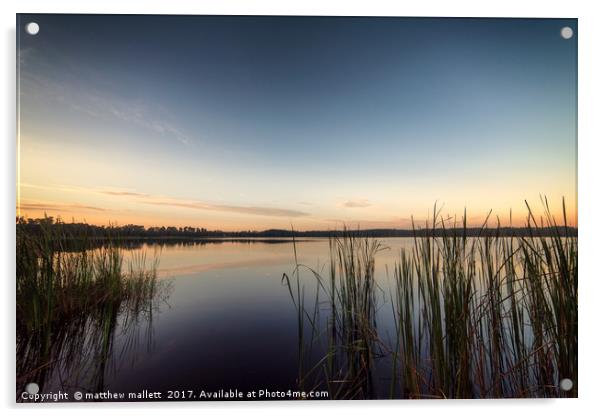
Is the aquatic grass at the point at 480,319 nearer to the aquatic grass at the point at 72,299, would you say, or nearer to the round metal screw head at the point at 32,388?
the aquatic grass at the point at 72,299

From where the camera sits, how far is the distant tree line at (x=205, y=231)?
5.40 feet

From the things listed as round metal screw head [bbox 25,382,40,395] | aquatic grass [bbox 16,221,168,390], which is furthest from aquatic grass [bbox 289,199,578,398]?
round metal screw head [bbox 25,382,40,395]

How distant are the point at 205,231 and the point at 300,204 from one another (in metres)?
0.45

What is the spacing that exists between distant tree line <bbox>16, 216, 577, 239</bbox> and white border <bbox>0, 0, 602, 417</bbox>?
5.7 inches

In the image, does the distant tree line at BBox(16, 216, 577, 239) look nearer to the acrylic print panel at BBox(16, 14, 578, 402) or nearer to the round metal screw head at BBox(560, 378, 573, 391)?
the acrylic print panel at BBox(16, 14, 578, 402)

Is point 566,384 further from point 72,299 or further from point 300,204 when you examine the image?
point 72,299

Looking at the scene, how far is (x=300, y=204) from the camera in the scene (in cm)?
171

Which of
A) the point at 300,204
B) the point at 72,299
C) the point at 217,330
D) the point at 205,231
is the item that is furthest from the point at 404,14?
the point at 72,299

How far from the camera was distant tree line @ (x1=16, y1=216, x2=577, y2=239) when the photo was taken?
5.40 feet

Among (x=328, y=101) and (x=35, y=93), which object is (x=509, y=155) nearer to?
(x=328, y=101)

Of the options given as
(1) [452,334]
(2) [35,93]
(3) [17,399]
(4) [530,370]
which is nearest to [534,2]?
(1) [452,334]

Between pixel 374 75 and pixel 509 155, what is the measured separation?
73 cm

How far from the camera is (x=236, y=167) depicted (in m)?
1.76

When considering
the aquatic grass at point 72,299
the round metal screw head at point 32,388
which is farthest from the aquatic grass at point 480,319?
the round metal screw head at point 32,388
